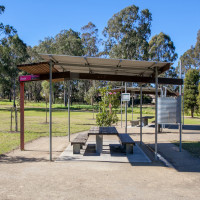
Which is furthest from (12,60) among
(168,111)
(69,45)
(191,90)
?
(168,111)

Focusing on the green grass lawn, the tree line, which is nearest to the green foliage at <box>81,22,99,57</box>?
the tree line

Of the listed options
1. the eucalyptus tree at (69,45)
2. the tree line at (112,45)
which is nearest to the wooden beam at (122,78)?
the tree line at (112,45)

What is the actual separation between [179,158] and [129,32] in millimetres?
30995

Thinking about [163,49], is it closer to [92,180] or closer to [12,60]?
[12,60]

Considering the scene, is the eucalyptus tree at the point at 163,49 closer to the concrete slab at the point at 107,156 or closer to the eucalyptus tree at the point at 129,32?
the eucalyptus tree at the point at 129,32

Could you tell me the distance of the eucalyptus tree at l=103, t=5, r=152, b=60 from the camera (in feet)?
117

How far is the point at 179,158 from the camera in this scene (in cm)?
698

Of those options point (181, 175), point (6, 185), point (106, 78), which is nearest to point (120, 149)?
point (106, 78)

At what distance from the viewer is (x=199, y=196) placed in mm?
3951

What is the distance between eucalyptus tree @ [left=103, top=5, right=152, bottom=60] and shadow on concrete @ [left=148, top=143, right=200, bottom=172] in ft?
91.9

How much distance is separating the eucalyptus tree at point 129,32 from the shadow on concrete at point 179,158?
91.9 feet

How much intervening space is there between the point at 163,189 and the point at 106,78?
3663mm

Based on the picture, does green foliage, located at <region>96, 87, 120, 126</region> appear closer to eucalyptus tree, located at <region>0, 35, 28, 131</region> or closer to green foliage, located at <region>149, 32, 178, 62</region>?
eucalyptus tree, located at <region>0, 35, 28, 131</region>

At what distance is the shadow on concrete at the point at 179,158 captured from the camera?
5840 millimetres
